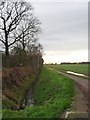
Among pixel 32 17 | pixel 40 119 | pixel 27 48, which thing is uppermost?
pixel 32 17

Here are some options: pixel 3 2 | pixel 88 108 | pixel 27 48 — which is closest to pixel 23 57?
pixel 3 2

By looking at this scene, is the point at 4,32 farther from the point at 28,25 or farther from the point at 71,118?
the point at 71,118

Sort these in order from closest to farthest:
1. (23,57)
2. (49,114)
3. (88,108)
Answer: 1. (49,114)
2. (88,108)
3. (23,57)

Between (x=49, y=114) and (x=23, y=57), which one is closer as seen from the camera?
(x=49, y=114)

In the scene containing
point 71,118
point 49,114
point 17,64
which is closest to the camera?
point 71,118

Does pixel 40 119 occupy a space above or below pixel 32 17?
below

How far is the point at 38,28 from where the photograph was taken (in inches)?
2510

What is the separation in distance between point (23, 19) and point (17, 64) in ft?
32.9

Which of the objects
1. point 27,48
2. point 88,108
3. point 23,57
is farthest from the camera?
point 27,48

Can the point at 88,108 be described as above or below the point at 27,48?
below

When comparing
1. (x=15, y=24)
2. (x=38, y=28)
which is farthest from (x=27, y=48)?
(x=15, y=24)

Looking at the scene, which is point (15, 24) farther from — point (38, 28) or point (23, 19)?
point (38, 28)

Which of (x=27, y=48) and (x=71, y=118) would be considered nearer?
(x=71, y=118)

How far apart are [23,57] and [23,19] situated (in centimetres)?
672
